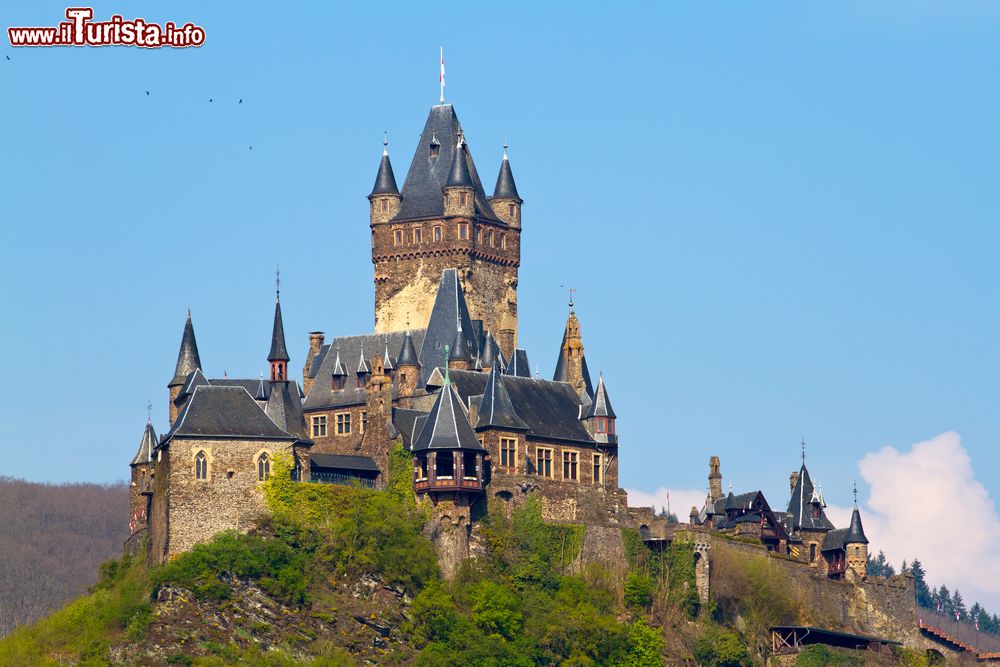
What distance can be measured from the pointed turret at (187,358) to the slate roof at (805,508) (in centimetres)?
2556

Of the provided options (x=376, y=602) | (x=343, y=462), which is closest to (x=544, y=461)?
(x=343, y=462)

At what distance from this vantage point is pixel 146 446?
9150cm

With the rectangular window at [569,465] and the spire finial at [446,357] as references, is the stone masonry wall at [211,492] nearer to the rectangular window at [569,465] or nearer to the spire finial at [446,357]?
the spire finial at [446,357]

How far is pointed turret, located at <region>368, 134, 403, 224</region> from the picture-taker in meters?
101

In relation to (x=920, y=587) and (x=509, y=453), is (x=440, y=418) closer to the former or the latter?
(x=509, y=453)

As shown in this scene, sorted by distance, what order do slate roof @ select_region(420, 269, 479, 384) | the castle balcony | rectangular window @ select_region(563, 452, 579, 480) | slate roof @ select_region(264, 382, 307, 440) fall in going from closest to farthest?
the castle balcony < slate roof @ select_region(264, 382, 307, 440) < rectangular window @ select_region(563, 452, 579, 480) < slate roof @ select_region(420, 269, 479, 384)

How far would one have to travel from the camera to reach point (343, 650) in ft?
259

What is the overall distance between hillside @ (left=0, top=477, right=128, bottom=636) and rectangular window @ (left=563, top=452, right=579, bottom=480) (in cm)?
7094

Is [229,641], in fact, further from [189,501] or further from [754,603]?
[754,603]

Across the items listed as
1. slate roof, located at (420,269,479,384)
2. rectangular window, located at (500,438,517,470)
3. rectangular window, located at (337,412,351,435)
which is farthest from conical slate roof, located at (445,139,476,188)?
rectangular window, located at (500,438,517,470)

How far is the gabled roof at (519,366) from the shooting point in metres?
95.0

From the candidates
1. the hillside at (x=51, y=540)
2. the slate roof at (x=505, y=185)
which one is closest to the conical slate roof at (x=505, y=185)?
the slate roof at (x=505, y=185)

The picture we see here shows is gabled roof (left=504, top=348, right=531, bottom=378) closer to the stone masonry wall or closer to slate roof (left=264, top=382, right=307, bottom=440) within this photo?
slate roof (left=264, top=382, right=307, bottom=440)

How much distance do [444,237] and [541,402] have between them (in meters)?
11.9
